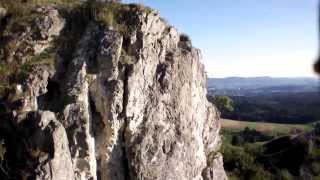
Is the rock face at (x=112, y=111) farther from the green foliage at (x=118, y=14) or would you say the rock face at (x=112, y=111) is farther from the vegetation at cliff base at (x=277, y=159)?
the vegetation at cliff base at (x=277, y=159)

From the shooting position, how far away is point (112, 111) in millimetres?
23391

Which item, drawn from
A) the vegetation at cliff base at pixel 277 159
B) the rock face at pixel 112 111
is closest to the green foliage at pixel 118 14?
the rock face at pixel 112 111

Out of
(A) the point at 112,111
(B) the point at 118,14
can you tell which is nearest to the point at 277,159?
(B) the point at 118,14

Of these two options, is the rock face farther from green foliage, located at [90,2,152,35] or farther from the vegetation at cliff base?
the vegetation at cliff base

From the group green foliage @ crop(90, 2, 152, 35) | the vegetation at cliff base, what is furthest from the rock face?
the vegetation at cliff base

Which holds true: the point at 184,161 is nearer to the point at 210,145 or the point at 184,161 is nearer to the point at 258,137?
the point at 210,145

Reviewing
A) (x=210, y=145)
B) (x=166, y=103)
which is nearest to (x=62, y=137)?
(x=166, y=103)

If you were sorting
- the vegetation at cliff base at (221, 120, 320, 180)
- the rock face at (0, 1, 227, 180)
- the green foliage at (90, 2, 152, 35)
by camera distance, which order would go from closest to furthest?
the rock face at (0, 1, 227, 180) → the green foliage at (90, 2, 152, 35) → the vegetation at cliff base at (221, 120, 320, 180)

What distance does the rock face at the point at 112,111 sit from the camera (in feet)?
66.8

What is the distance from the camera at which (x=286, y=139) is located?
66.5 meters

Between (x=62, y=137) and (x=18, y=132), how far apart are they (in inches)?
77.1

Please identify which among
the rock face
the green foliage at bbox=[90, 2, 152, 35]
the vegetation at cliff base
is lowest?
the vegetation at cliff base

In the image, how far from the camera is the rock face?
20.4 meters

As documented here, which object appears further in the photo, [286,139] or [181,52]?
[286,139]
